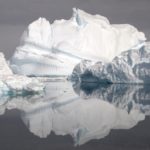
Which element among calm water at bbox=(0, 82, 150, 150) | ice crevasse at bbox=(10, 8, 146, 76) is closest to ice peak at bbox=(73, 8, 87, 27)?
ice crevasse at bbox=(10, 8, 146, 76)

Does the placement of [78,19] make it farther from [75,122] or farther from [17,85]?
[75,122]

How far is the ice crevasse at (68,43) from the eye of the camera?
3256cm

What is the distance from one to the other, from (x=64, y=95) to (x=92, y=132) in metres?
9.16

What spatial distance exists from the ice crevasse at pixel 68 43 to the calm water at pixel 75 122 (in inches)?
508

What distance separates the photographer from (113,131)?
1136 centimetres

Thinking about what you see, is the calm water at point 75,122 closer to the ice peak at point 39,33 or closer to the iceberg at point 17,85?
the iceberg at point 17,85

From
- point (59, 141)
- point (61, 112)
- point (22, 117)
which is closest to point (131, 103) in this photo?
point (61, 112)

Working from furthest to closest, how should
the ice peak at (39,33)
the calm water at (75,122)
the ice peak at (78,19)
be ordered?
1. the ice peak at (39,33)
2. the ice peak at (78,19)
3. the calm water at (75,122)

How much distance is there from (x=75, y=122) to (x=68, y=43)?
69.5 ft

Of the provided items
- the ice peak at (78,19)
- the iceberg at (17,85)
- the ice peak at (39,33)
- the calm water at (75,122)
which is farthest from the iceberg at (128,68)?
the ice peak at (39,33)

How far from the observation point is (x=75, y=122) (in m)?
12.8

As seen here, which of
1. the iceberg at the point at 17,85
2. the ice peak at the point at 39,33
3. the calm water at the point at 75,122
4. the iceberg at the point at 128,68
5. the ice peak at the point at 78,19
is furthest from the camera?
the ice peak at the point at 39,33

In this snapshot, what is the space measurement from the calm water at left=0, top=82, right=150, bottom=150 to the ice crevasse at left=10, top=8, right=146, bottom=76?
12895 mm

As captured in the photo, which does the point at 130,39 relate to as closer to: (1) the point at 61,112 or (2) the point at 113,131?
(1) the point at 61,112
